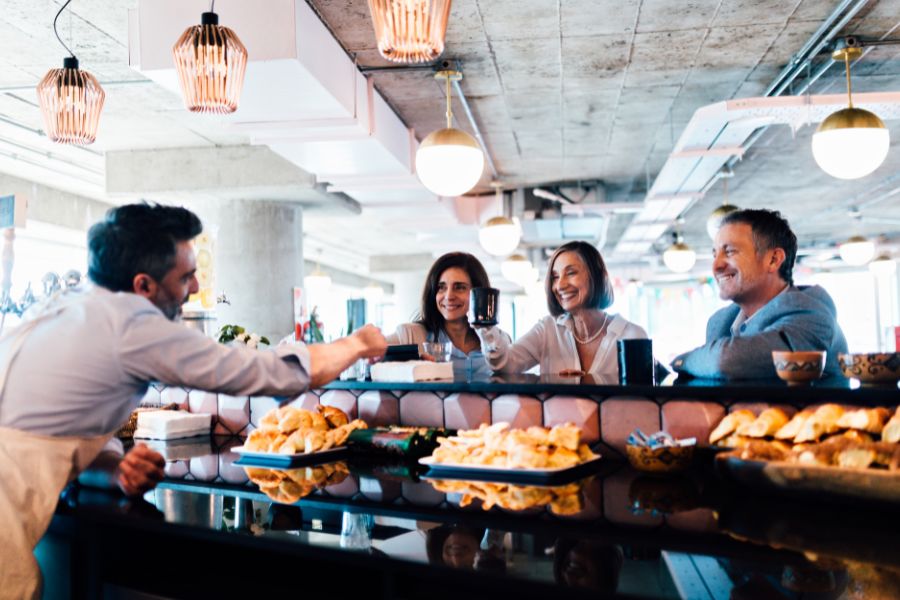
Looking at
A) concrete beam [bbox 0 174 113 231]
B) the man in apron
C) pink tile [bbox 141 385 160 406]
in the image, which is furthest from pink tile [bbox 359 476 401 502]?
concrete beam [bbox 0 174 113 231]

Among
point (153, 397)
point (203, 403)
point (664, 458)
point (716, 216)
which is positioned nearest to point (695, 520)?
point (664, 458)

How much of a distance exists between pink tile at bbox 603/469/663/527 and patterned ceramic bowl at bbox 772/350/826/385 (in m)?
0.44

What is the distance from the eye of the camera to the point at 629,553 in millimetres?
1242

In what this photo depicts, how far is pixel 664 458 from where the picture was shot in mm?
1800

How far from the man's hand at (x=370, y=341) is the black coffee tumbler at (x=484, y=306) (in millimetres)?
601

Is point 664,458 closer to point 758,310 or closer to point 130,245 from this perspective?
point 758,310

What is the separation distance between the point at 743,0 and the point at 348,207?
525 cm

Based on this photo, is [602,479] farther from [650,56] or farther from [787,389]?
[650,56]

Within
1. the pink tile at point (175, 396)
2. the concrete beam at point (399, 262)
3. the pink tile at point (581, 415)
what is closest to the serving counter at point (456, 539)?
the pink tile at point (581, 415)

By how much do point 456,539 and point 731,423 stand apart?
790mm

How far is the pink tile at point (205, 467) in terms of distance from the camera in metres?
1.99

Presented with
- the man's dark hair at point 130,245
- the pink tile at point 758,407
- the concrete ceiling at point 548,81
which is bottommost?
the pink tile at point 758,407

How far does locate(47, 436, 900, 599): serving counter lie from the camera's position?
3.77ft

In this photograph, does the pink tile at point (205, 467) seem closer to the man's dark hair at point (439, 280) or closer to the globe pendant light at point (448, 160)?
the man's dark hair at point (439, 280)
